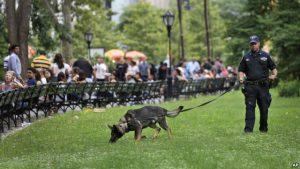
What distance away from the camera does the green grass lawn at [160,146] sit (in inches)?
501

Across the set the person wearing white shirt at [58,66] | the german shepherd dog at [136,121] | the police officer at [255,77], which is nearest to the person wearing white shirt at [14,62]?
the person wearing white shirt at [58,66]

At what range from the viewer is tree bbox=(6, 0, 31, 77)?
2803 centimetres

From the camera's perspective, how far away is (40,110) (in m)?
26.0

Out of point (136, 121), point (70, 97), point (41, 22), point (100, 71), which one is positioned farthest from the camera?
point (41, 22)

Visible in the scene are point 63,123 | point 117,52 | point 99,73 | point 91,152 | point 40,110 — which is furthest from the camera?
point 117,52

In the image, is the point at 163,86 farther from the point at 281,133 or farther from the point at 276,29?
the point at 281,133

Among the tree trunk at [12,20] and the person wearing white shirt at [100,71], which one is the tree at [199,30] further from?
the tree trunk at [12,20]

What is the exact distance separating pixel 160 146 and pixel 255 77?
129 inches

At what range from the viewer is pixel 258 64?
17422 mm

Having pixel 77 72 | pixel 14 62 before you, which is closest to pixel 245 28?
pixel 77 72

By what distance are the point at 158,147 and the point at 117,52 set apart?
54.0 meters

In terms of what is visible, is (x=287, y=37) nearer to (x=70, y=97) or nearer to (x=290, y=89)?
(x=290, y=89)

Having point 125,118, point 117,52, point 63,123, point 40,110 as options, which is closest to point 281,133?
point 125,118

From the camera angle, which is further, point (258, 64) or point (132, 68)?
point (132, 68)
